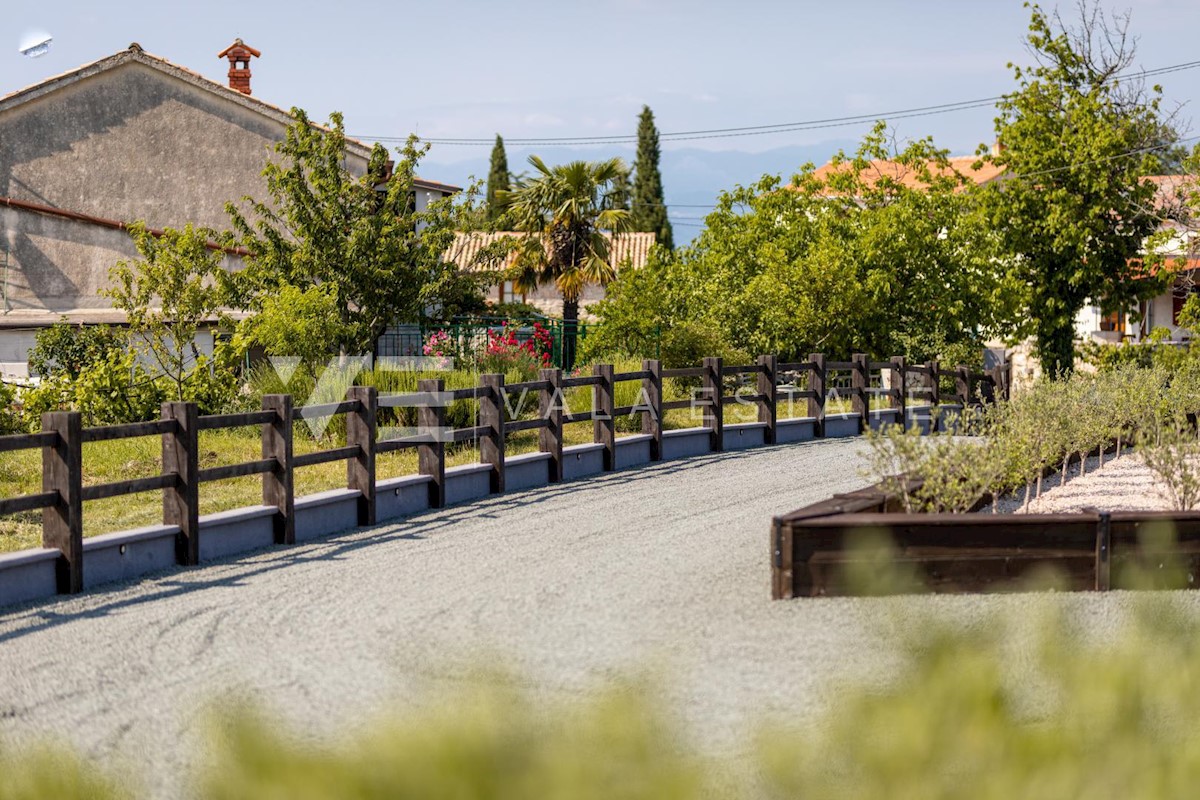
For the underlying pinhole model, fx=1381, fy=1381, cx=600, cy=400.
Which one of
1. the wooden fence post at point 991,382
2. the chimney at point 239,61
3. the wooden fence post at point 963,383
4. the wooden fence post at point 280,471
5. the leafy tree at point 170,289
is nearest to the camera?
the wooden fence post at point 280,471

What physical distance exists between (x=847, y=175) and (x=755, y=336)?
8.66m

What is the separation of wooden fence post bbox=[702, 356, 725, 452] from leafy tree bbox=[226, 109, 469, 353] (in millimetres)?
7423

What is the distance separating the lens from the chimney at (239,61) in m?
37.6

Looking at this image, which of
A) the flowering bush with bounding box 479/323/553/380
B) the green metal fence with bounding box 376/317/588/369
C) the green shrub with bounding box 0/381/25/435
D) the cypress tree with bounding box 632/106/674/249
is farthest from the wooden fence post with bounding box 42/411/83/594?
the cypress tree with bounding box 632/106/674/249

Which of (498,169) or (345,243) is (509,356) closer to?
(345,243)

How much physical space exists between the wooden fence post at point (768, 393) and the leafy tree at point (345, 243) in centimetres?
733

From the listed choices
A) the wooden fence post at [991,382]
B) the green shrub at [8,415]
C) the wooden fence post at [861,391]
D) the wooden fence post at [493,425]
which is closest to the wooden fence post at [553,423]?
the wooden fence post at [493,425]

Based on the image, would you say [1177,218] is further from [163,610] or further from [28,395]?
[163,610]

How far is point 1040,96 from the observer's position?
42000 millimetres

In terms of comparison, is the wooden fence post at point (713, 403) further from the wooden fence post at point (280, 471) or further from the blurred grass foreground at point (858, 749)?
the blurred grass foreground at point (858, 749)

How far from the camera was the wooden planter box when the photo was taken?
9000mm

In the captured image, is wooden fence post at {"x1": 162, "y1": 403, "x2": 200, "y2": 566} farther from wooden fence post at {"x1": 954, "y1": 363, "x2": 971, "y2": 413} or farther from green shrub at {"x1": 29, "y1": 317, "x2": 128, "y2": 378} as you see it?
wooden fence post at {"x1": 954, "y1": 363, "x2": 971, "y2": 413}

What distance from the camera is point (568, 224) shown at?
42594mm

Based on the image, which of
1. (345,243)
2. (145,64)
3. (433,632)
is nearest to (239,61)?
(145,64)
